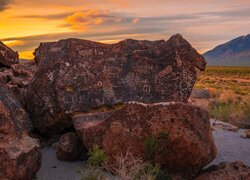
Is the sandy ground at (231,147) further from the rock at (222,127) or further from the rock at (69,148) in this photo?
the rock at (69,148)

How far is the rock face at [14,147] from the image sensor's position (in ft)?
33.2

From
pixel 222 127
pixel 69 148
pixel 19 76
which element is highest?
pixel 19 76

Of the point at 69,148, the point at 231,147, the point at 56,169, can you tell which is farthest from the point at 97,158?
the point at 231,147

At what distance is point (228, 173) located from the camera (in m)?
10.9

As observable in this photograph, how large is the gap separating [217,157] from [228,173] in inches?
124

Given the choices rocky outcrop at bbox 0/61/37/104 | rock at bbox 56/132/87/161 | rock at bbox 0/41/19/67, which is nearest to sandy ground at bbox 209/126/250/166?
rock at bbox 56/132/87/161

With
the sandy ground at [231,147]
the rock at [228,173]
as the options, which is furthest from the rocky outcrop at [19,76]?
the rock at [228,173]

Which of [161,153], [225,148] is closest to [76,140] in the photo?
[161,153]

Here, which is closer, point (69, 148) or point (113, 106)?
point (69, 148)

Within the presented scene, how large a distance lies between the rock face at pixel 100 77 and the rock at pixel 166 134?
7.20 ft

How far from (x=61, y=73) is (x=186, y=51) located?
3.91 meters

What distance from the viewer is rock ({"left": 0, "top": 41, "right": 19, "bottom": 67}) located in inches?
755

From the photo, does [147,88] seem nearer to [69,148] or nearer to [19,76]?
[69,148]

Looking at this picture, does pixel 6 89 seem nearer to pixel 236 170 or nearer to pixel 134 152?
pixel 134 152
